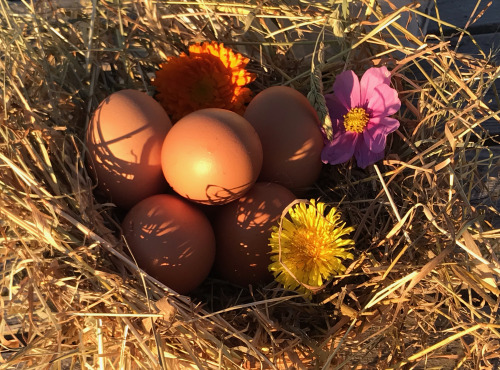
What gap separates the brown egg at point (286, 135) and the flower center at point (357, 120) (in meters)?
0.06

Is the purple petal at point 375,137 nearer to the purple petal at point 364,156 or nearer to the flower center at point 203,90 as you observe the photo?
the purple petal at point 364,156

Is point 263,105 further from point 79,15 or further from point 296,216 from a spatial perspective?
point 79,15

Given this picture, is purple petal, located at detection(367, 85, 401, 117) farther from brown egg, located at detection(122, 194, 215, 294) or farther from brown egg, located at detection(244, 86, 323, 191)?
brown egg, located at detection(122, 194, 215, 294)

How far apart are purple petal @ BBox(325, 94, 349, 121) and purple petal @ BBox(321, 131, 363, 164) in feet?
0.13

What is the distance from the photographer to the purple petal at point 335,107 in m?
1.14

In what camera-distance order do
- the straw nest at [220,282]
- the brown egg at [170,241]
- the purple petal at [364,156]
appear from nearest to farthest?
the straw nest at [220,282] → the brown egg at [170,241] → the purple petal at [364,156]

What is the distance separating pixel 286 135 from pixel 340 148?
103mm

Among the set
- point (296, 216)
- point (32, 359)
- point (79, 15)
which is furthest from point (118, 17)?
point (32, 359)

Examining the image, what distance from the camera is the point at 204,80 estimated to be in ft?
3.80

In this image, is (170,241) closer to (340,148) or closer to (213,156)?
(213,156)

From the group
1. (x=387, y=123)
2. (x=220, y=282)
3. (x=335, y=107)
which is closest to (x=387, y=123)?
(x=387, y=123)

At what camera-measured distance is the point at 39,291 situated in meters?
0.85

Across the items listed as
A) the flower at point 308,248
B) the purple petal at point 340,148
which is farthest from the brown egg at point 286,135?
the flower at point 308,248

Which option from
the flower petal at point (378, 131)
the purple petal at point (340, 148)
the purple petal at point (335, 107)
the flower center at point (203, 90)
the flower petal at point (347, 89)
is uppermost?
the flower center at point (203, 90)
